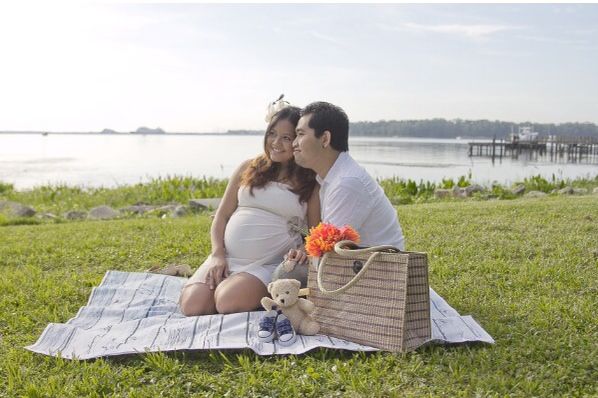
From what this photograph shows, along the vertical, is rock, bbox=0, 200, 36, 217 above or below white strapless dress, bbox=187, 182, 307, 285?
below

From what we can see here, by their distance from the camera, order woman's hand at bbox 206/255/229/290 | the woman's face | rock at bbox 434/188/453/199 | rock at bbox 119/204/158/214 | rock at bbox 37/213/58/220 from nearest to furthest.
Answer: the woman's face → woman's hand at bbox 206/255/229/290 → rock at bbox 37/213/58/220 → rock at bbox 119/204/158/214 → rock at bbox 434/188/453/199

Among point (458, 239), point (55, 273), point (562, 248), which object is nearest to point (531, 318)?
point (562, 248)

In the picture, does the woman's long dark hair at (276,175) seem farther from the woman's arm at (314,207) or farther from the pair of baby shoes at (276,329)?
the pair of baby shoes at (276,329)

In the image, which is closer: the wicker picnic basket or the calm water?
the wicker picnic basket

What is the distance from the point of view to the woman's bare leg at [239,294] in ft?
13.2

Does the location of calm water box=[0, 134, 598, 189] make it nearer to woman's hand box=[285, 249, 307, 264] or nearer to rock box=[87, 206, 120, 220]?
rock box=[87, 206, 120, 220]

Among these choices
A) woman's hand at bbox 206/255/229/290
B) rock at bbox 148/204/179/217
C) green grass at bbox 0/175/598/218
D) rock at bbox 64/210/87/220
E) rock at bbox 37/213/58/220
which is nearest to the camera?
woman's hand at bbox 206/255/229/290

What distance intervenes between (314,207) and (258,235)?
0.43 m

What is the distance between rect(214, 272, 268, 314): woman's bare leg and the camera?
403cm

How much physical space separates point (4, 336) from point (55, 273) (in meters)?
1.75

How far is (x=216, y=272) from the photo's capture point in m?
4.25

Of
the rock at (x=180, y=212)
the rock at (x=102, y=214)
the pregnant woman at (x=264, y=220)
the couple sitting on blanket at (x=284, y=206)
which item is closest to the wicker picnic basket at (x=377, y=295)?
the couple sitting on blanket at (x=284, y=206)

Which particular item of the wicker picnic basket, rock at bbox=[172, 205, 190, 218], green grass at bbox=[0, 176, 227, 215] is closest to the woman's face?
the wicker picnic basket

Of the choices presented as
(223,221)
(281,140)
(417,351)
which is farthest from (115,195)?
(417,351)
